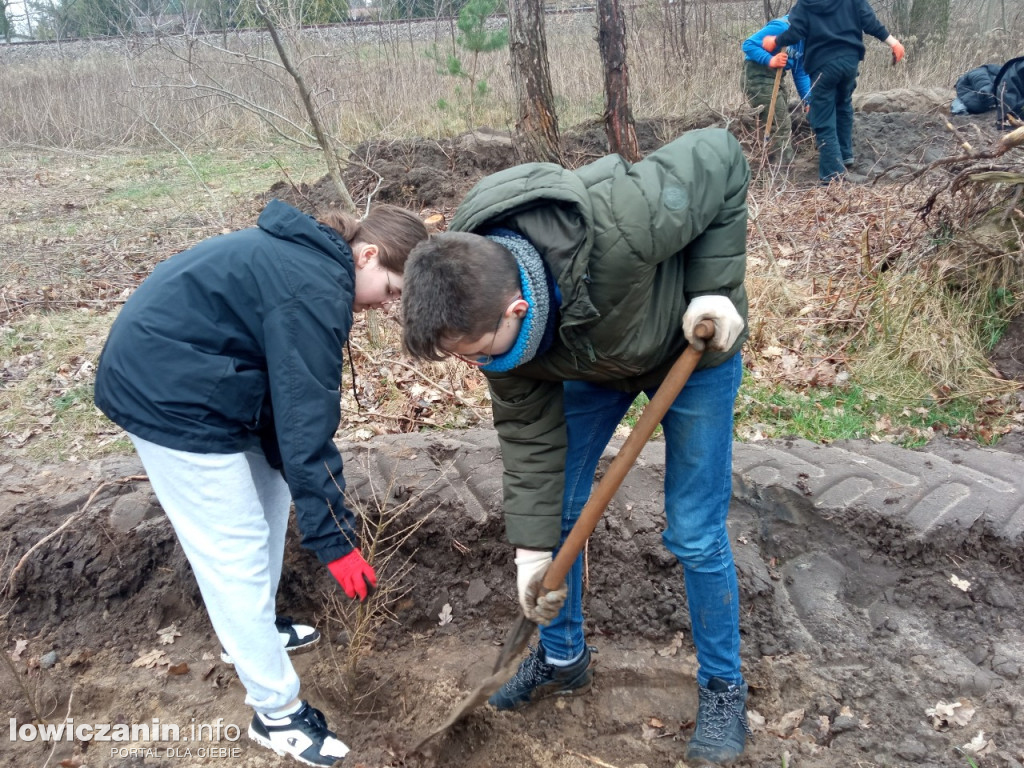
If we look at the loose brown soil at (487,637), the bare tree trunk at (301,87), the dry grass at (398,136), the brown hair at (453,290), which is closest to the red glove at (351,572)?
the loose brown soil at (487,637)

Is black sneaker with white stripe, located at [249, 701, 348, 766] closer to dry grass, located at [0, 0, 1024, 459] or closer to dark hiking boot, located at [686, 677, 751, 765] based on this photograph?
dark hiking boot, located at [686, 677, 751, 765]

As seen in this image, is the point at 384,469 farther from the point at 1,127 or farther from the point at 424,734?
the point at 1,127

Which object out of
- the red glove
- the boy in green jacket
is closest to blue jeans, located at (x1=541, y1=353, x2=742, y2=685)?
the boy in green jacket

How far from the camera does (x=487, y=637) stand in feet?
10.3

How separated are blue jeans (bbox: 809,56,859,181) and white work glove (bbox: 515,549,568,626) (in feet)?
23.2

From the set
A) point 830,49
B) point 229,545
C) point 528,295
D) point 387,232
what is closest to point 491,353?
point 528,295

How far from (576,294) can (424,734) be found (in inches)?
66.9

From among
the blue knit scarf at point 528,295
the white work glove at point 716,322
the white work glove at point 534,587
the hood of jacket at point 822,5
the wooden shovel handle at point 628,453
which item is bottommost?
the white work glove at point 534,587

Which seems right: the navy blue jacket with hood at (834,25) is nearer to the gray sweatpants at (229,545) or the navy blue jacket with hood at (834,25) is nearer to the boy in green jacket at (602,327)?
the boy in green jacket at (602,327)

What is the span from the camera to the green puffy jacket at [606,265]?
1840 mm

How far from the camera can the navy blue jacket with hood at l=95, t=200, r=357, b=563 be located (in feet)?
6.82

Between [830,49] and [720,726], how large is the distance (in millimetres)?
7775

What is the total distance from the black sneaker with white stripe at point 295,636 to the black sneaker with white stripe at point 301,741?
532 millimetres

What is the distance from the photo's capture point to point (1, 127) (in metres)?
13.8
